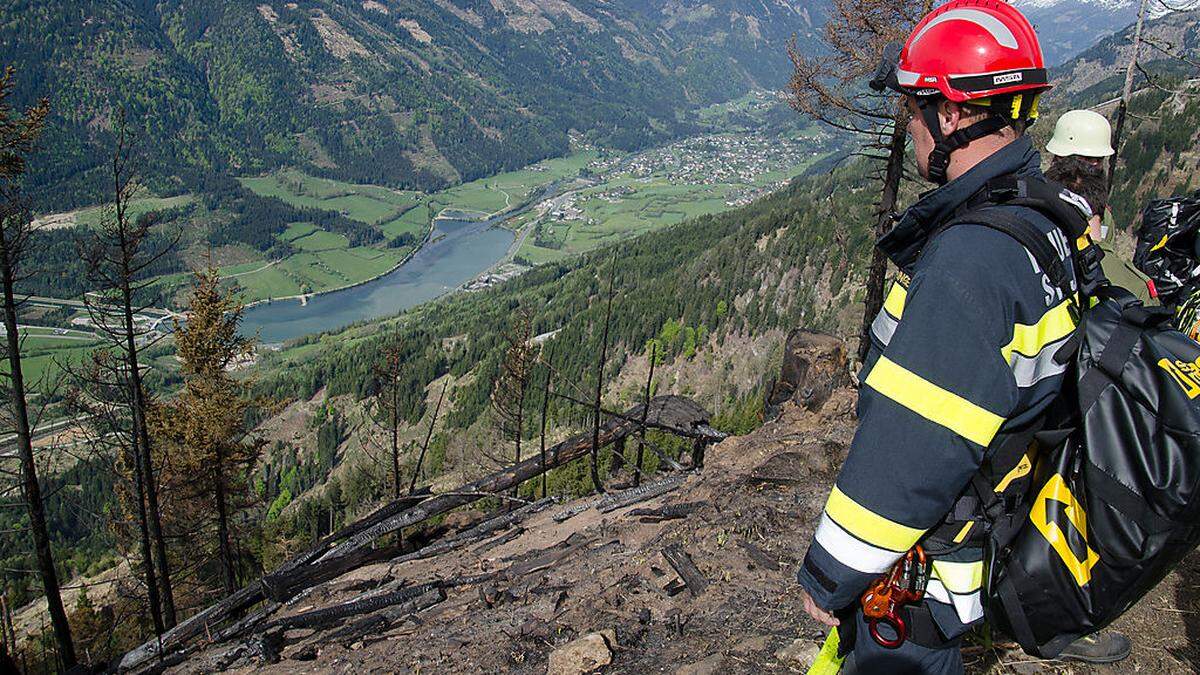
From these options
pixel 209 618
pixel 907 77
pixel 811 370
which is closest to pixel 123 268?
pixel 209 618

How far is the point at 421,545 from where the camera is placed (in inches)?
547

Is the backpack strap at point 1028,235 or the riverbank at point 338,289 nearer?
the backpack strap at point 1028,235

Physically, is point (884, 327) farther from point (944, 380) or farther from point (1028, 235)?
point (1028, 235)

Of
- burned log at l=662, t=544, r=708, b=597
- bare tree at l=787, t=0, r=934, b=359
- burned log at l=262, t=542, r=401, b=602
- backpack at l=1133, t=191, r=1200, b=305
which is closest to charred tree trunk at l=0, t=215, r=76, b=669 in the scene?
burned log at l=262, t=542, r=401, b=602

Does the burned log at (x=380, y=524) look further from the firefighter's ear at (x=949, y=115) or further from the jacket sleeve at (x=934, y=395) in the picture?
the firefighter's ear at (x=949, y=115)

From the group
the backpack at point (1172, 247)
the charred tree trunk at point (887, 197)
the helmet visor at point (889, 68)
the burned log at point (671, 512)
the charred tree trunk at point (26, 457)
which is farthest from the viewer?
the charred tree trunk at point (887, 197)

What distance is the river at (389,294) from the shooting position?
443ft

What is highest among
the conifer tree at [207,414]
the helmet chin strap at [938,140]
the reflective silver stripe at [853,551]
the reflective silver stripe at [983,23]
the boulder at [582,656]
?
the reflective silver stripe at [983,23]

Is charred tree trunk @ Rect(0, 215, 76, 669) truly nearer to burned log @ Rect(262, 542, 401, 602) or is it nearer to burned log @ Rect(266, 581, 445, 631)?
burned log @ Rect(262, 542, 401, 602)

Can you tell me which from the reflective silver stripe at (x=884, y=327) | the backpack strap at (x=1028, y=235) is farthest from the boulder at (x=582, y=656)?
the backpack strap at (x=1028, y=235)

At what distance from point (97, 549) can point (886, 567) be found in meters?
69.4

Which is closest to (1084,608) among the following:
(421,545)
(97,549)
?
(421,545)

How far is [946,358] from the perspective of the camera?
2.24 m

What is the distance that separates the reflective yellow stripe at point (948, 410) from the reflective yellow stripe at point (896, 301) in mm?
297
